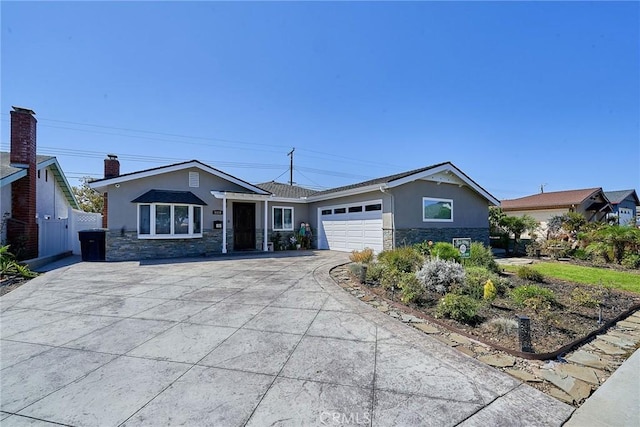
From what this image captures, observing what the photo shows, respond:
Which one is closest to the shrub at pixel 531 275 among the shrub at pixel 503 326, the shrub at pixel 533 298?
the shrub at pixel 533 298

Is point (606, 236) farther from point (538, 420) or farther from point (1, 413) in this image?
point (1, 413)

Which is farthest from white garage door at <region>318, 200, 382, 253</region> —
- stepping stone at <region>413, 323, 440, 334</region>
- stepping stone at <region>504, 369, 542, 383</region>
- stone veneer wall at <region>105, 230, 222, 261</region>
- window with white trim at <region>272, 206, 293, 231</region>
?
stepping stone at <region>504, 369, 542, 383</region>

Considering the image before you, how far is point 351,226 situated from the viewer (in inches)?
533

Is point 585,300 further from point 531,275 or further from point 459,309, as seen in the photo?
point 459,309

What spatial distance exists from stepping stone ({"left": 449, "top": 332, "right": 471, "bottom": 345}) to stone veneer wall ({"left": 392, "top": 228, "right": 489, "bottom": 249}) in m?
7.90

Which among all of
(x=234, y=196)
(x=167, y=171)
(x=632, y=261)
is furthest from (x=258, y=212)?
(x=632, y=261)

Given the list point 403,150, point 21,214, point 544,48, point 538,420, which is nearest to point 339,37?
point 544,48

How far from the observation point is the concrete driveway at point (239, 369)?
2.28 m

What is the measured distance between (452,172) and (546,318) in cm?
1006

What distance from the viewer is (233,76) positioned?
1112 centimetres

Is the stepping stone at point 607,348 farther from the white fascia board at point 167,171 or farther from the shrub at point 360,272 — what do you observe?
the white fascia board at point 167,171

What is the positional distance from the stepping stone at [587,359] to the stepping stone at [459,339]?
1047mm

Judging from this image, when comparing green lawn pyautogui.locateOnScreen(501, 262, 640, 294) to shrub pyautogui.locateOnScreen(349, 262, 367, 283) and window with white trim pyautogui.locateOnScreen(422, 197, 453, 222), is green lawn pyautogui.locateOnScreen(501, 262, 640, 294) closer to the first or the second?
window with white trim pyautogui.locateOnScreen(422, 197, 453, 222)

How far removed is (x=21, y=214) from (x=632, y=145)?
924 inches
